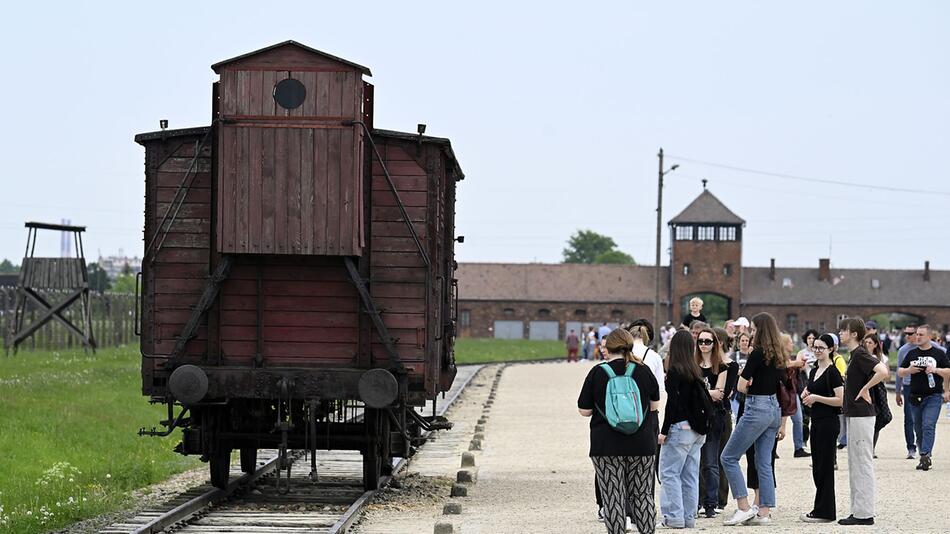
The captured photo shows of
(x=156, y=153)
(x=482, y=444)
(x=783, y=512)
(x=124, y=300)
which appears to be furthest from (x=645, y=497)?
(x=124, y=300)

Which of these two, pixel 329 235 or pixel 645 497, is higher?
pixel 329 235

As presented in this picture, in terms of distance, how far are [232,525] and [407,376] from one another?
221 cm

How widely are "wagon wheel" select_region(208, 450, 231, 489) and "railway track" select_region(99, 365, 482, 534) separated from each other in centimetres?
10

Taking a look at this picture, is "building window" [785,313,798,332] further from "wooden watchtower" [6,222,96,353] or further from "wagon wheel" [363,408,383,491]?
"wagon wheel" [363,408,383,491]

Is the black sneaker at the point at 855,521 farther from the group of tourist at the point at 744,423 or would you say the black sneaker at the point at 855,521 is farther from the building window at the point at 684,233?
the building window at the point at 684,233

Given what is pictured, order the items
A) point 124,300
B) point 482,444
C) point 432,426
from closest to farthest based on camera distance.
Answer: point 432,426 < point 482,444 < point 124,300

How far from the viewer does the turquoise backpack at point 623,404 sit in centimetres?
1071

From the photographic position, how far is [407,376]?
14.0m

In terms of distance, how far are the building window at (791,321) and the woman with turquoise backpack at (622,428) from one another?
92391 mm

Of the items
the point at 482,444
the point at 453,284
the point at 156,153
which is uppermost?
the point at 156,153

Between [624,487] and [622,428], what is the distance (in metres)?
0.53

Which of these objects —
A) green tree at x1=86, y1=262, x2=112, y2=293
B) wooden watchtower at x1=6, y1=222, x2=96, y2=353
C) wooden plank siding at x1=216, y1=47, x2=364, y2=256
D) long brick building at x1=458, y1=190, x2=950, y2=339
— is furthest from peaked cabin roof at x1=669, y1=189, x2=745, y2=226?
wooden plank siding at x1=216, y1=47, x2=364, y2=256

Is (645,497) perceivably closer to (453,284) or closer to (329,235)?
(329,235)

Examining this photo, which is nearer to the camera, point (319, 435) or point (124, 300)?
point (319, 435)
